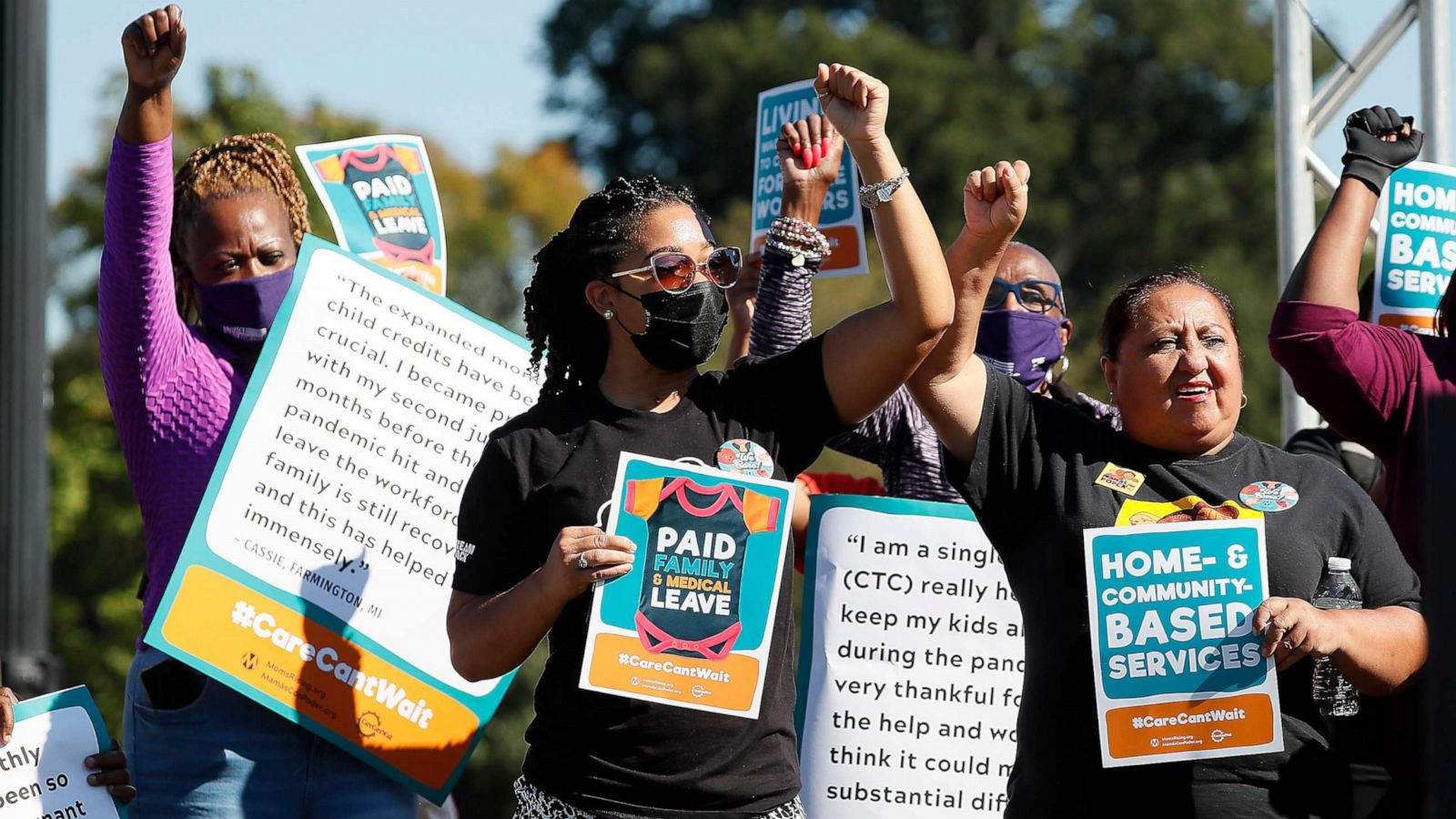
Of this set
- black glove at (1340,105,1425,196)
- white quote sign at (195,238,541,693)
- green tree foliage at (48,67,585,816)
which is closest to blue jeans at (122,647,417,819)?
white quote sign at (195,238,541,693)

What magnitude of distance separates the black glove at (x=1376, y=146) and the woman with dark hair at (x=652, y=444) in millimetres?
1099

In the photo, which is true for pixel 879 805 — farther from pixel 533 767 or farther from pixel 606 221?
pixel 606 221

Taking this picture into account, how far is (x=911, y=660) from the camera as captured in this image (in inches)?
169

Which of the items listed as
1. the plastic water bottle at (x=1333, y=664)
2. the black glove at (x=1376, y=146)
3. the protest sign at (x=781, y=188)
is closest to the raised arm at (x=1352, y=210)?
the black glove at (x=1376, y=146)

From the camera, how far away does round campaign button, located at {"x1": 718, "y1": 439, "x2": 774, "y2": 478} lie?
130 inches

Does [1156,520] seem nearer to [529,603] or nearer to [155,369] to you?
[529,603]

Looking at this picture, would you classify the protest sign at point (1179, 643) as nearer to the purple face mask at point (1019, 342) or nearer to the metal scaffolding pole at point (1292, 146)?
the purple face mask at point (1019, 342)

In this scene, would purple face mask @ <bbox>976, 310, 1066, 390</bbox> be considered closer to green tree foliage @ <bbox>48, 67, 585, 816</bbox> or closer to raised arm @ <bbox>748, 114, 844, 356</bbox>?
raised arm @ <bbox>748, 114, 844, 356</bbox>

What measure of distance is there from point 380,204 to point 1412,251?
111 inches

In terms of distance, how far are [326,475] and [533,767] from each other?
3.76 feet

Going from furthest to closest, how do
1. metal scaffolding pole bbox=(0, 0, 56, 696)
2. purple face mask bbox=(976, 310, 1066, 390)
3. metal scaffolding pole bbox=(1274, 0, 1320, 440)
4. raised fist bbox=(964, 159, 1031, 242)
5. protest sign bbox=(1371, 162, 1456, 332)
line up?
metal scaffolding pole bbox=(1274, 0, 1320, 440)
metal scaffolding pole bbox=(0, 0, 56, 696)
protest sign bbox=(1371, 162, 1456, 332)
purple face mask bbox=(976, 310, 1066, 390)
raised fist bbox=(964, 159, 1031, 242)

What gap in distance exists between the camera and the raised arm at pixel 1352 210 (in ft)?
12.0

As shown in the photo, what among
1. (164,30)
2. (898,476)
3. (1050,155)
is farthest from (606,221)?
(1050,155)

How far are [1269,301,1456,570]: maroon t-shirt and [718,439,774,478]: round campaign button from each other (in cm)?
116
